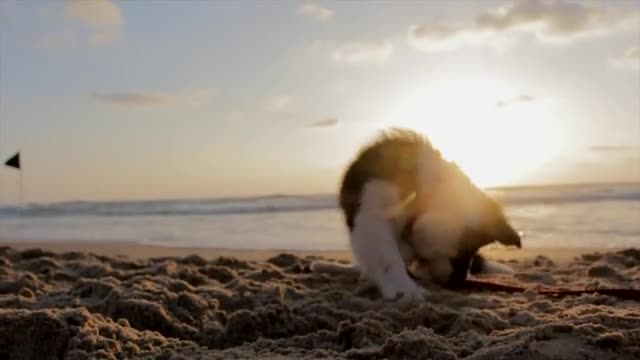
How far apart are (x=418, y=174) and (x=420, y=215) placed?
267mm

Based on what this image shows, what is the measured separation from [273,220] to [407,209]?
371 inches

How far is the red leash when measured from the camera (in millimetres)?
4113

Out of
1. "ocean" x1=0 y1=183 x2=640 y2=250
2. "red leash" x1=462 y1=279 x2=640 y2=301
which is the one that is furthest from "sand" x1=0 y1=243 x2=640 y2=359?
"ocean" x1=0 y1=183 x2=640 y2=250

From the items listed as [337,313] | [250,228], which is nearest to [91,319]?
[337,313]

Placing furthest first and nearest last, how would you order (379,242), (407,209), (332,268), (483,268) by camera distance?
(483,268), (332,268), (407,209), (379,242)

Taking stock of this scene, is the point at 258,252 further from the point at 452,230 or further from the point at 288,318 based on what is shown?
the point at 288,318

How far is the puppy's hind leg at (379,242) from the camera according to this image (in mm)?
4512

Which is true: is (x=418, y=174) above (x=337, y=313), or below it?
above

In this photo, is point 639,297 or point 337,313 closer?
point 337,313

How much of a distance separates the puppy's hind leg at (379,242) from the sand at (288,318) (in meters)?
0.14

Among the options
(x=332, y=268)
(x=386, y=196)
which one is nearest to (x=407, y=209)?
(x=386, y=196)

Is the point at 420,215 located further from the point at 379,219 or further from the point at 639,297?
the point at 639,297

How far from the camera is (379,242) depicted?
4613 mm

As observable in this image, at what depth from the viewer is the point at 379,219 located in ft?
15.2
